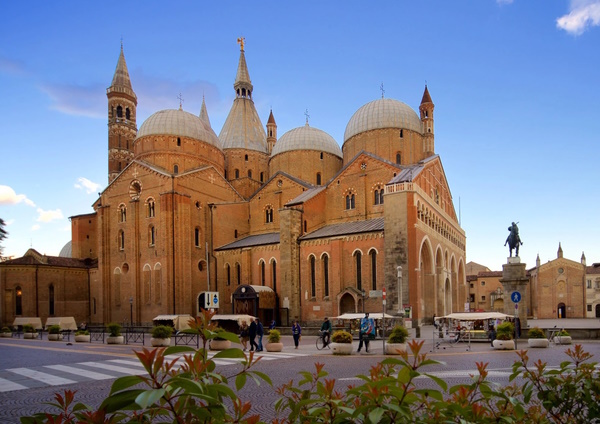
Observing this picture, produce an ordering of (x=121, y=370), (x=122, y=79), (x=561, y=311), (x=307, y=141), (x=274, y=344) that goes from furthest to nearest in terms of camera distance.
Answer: (x=561, y=311) < (x=122, y=79) < (x=307, y=141) < (x=274, y=344) < (x=121, y=370)

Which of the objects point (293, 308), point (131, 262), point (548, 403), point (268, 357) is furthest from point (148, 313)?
point (548, 403)

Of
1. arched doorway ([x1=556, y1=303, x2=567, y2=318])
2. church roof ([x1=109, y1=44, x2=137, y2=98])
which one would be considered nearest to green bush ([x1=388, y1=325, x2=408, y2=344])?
church roof ([x1=109, y1=44, x2=137, y2=98])

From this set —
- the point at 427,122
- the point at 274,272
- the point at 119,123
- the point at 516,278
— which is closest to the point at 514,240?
the point at 516,278

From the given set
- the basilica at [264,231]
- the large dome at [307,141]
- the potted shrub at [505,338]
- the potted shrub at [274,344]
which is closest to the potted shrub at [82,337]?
the basilica at [264,231]

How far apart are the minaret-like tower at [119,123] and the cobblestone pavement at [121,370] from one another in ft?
131

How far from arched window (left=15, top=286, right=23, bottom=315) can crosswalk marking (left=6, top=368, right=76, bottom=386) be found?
35.8m

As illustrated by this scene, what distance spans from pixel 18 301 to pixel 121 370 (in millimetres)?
39031

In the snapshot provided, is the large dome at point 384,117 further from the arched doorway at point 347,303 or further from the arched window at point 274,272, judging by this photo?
the arched doorway at point 347,303

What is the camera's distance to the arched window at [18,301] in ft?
153

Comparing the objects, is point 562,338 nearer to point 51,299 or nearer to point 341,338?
point 341,338

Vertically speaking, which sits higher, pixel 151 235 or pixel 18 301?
pixel 151 235

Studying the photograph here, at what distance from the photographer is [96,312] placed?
160 ft

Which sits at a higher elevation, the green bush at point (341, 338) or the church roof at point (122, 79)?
the church roof at point (122, 79)

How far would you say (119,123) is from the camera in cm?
5803
